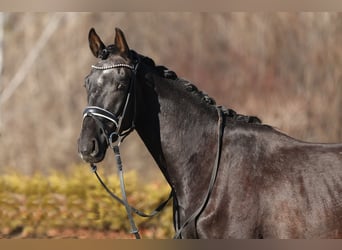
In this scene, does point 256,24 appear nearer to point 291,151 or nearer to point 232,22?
point 232,22

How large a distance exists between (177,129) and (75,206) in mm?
4119

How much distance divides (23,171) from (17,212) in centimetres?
221

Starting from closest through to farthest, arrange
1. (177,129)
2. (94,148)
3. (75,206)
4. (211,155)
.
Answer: (94,148)
(211,155)
(177,129)
(75,206)

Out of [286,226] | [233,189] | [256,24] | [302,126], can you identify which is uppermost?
[256,24]

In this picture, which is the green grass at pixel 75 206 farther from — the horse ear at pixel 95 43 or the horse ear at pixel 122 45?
the horse ear at pixel 122 45

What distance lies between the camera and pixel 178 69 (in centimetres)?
1049

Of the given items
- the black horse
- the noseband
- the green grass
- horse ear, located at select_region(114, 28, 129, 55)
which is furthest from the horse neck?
the green grass

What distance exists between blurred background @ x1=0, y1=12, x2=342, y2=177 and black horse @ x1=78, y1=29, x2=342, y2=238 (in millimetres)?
5403

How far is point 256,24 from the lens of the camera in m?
10.4

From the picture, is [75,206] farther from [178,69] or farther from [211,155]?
[211,155]

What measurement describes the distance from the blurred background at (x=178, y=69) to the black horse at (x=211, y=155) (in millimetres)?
5403

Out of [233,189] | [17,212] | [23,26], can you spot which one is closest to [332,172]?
[233,189]

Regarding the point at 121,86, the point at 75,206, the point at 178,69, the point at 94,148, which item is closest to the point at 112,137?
the point at 94,148

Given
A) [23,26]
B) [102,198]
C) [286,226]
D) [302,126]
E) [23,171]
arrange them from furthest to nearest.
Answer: [23,26]
[23,171]
[302,126]
[102,198]
[286,226]
